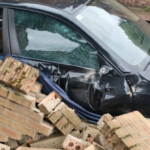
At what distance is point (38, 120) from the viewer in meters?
3.63

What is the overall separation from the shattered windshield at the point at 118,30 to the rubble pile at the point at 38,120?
776mm

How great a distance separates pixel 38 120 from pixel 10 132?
1.27 feet

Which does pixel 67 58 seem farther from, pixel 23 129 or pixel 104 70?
pixel 23 129

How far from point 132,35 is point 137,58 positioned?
1.37ft

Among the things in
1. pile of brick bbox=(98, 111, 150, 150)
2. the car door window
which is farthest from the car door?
pile of brick bbox=(98, 111, 150, 150)

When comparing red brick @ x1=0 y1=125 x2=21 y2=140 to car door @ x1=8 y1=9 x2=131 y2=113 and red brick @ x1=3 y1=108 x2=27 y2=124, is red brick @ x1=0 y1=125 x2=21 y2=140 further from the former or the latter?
car door @ x1=8 y1=9 x2=131 y2=113

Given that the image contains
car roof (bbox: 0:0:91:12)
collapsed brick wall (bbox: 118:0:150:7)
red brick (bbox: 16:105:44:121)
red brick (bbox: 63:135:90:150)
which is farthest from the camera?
collapsed brick wall (bbox: 118:0:150:7)

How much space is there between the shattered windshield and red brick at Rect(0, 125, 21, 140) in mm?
1388

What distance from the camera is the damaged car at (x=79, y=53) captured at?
3770 millimetres

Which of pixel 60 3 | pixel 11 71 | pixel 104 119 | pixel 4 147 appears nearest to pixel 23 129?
pixel 4 147

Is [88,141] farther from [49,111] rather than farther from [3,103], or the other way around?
[3,103]

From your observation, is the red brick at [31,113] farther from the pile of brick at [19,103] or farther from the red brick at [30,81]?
the red brick at [30,81]

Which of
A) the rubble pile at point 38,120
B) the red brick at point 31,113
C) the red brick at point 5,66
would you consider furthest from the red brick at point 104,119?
the red brick at point 5,66

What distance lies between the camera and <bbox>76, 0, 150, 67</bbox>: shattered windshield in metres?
3.93
